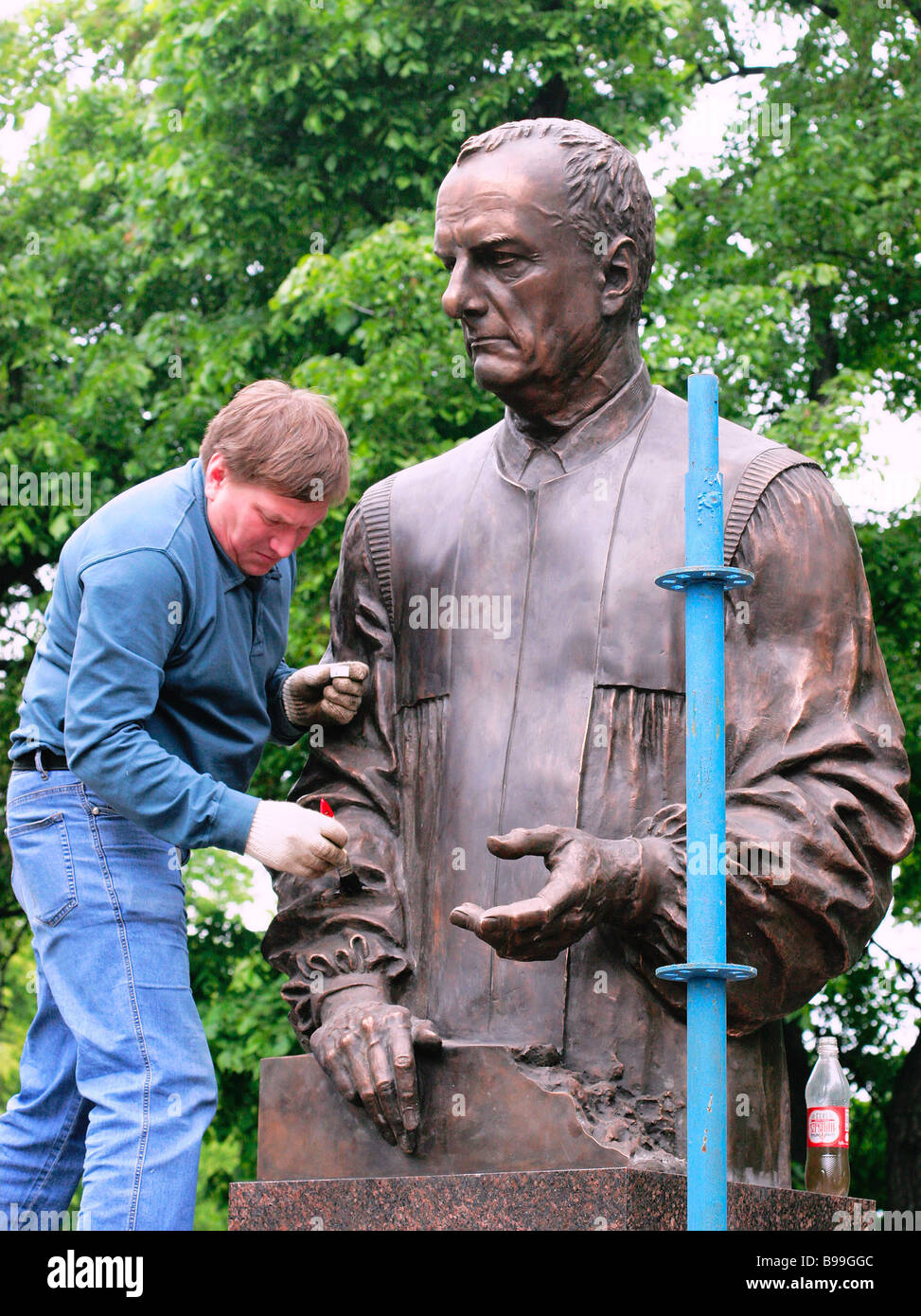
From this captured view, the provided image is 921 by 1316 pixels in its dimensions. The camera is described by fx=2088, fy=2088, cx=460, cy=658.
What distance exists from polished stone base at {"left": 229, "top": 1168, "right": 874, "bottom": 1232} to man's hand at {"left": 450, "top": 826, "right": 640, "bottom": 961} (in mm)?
461

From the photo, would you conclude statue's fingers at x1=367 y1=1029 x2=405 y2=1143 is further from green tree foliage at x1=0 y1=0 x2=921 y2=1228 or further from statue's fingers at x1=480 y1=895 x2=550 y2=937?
green tree foliage at x1=0 y1=0 x2=921 y2=1228

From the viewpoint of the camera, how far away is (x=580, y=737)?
4590mm

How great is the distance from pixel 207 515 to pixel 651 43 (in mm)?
9720

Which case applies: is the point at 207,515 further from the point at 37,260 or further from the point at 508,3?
the point at 37,260

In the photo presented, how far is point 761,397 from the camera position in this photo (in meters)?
14.9

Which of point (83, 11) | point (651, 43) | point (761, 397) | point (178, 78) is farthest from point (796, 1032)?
point (83, 11)

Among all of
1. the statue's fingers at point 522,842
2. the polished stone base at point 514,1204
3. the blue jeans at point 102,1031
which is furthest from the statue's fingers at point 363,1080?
the statue's fingers at point 522,842

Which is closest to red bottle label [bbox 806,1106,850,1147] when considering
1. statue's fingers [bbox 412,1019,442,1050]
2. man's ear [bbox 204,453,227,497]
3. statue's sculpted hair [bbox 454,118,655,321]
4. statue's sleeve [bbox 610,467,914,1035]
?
statue's sleeve [bbox 610,467,914,1035]

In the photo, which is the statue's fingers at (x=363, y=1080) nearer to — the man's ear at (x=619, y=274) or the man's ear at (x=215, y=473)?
the man's ear at (x=215, y=473)

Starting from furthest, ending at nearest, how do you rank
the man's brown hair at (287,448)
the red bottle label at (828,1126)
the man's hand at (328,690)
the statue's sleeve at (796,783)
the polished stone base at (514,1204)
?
the red bottle label at (828,1126) < the man's hand at (328,690) < the man's brown hair at (287,448) < the statue's sleeve at (796,783) < the polished stone base at (514,1204)

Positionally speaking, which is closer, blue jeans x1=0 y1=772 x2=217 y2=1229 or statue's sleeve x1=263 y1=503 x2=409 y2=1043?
blue jeans x1=0 y1=772 x2=217 y2=1229

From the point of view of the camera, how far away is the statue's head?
473 centimetres

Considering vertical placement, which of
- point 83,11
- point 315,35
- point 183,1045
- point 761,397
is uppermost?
point 83,11

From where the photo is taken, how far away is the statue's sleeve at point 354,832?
4.75m
